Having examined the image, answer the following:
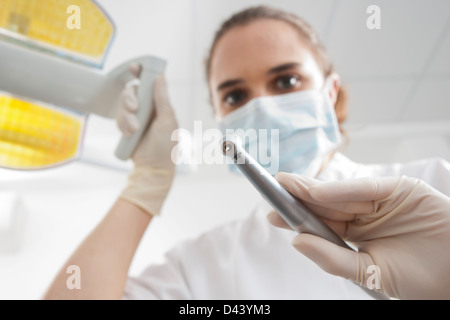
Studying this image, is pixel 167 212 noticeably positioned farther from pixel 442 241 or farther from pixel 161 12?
pixel 442 241

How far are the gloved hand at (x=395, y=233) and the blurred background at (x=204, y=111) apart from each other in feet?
1.97

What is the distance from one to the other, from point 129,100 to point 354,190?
47 cm

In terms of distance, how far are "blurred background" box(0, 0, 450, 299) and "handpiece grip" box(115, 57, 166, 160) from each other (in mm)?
103

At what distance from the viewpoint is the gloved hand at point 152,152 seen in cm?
70

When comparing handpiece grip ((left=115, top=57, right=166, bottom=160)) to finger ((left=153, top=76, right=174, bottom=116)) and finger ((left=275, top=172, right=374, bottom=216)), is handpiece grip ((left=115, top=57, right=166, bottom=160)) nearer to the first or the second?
finger ((left=153, top=76, right=174, bottom=116))

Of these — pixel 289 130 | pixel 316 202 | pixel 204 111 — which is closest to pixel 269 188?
pixel 316 202

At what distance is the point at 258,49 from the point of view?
84 centimetres

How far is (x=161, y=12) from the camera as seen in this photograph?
1329 millimetres

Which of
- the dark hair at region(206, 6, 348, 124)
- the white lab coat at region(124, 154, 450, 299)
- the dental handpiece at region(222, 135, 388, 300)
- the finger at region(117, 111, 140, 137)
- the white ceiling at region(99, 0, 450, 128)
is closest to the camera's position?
the dental handpiece at region(222, 135, 388, 300)

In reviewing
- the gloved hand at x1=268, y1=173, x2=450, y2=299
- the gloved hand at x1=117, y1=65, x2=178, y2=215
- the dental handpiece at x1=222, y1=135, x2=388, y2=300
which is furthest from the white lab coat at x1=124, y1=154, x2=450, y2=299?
the dental handpiece at x1=222, y1=135, x2=388, y2=300

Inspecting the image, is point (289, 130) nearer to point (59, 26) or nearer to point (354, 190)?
point (354, 190)

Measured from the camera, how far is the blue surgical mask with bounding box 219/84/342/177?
68 centimetres

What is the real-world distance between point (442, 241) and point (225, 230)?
2.38ft
